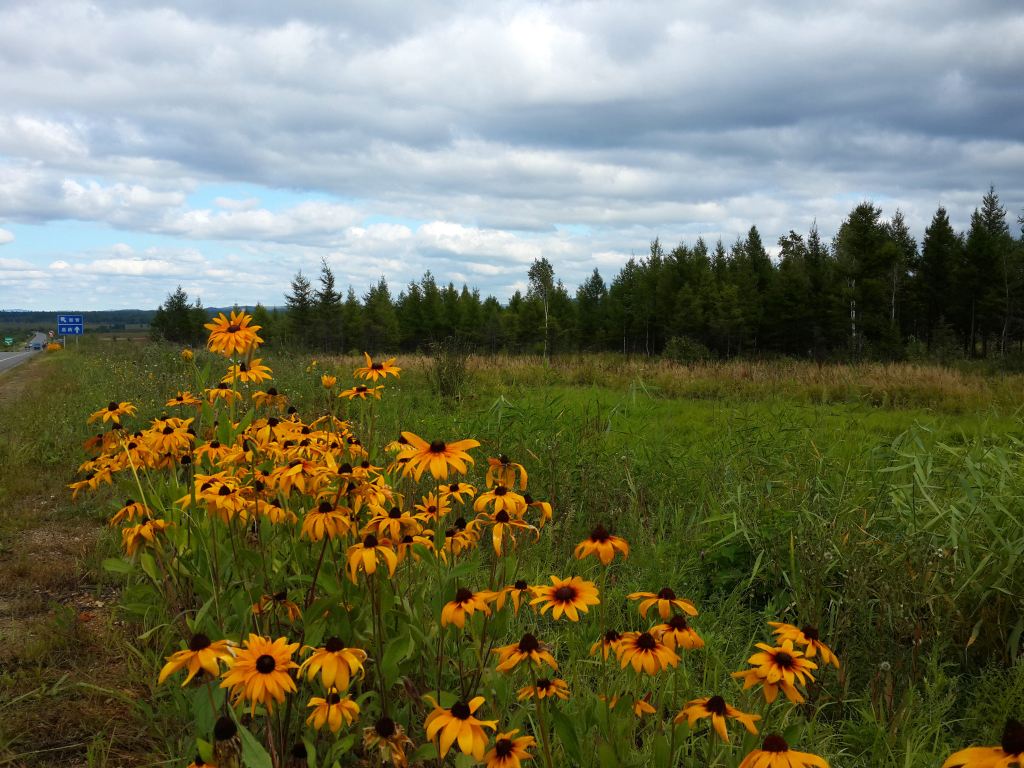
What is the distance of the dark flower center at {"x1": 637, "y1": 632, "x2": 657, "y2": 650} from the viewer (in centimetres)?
138

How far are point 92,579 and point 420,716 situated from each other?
7.62 ft

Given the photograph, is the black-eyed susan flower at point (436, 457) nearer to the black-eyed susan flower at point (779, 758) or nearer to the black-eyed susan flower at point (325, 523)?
the black-eyed susan flower at point (325, 523)

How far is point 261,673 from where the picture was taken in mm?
1236

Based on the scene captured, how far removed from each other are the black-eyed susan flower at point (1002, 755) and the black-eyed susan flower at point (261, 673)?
1018 mm

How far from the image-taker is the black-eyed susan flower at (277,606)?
6.31 ft

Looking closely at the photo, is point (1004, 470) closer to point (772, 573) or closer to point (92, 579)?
point (772, 573)

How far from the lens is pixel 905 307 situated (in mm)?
35719

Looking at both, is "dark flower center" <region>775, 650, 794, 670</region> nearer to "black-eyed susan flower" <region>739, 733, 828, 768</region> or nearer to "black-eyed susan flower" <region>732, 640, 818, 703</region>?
"black-eyed susan flower" <region>732, 640, 818, 703</region>

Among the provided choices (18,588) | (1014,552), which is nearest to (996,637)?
(1014,552)

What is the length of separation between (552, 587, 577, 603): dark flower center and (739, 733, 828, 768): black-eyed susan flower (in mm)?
450

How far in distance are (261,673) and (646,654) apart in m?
0.71

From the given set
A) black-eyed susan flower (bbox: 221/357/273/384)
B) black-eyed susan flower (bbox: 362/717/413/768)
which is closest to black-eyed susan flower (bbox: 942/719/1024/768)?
black-eyed susan flower (bbox: 362/717/413/768)

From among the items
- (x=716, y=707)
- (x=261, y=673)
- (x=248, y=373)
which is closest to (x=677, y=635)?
(x=716, y=707)

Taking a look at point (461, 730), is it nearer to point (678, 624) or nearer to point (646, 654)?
point (646, 654)
